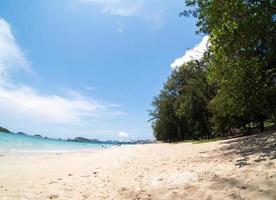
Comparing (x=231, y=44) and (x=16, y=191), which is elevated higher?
(x=231, y=44)

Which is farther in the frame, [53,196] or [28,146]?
[28,146]

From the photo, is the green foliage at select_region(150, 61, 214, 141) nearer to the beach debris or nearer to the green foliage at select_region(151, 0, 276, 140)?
the green foliage at select_region(151, 0, 276, 140)

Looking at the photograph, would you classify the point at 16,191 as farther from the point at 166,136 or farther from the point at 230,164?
the point at 166,136

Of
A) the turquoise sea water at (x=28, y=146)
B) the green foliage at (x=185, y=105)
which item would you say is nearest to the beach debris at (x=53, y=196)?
the turquoise sea water at (x=28, y=146)

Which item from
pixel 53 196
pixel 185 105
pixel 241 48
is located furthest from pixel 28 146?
pixel 53 196

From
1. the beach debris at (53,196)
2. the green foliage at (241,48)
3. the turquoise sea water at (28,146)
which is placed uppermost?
the green foliage at (241,48)

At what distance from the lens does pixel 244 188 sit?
707cm

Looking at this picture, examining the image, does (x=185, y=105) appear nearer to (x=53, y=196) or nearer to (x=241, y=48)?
(x=241, y=48)


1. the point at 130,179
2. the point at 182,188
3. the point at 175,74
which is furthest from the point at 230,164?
the point at 175,74

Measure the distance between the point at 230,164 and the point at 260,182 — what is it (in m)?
2.94

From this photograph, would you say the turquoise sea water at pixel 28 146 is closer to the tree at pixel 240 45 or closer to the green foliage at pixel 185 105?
the green foliage at pixel 185 105

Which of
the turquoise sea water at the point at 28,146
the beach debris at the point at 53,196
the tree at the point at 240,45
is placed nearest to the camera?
the beach debris at the point at 53,196

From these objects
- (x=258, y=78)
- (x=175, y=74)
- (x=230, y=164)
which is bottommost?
(x=230, y=164)

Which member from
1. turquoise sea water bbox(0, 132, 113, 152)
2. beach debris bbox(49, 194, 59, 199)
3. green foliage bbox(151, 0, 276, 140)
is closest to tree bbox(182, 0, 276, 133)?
green foliage bbox(151, 0, 276, 140)
